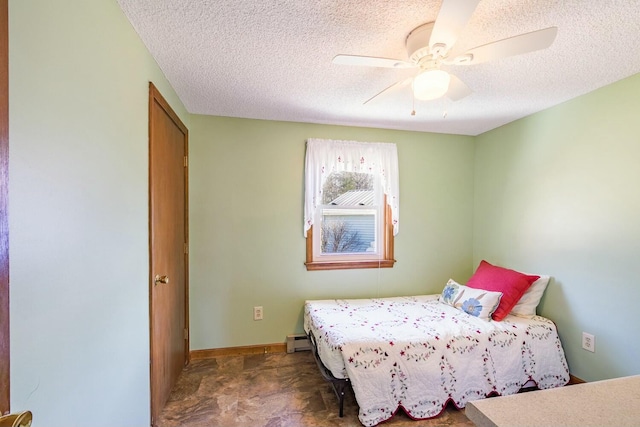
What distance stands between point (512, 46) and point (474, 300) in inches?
74.8

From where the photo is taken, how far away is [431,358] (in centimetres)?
186

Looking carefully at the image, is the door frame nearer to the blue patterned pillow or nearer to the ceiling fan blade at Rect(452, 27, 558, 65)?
the ceiling fan blade at Rect(452, 27, 558, 65)

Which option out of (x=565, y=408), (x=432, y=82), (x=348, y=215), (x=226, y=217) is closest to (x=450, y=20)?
(x=432, y=82)

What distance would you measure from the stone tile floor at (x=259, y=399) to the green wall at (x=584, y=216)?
1.21 metres

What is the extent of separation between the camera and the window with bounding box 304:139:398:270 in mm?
2760

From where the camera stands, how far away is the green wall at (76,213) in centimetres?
71

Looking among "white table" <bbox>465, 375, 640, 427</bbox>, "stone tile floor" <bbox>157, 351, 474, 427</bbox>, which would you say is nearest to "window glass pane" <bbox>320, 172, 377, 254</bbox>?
"stone tile floor" <bbox>157, 351, 474, 427</bbox>

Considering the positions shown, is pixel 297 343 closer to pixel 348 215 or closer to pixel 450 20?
pixel 348 215

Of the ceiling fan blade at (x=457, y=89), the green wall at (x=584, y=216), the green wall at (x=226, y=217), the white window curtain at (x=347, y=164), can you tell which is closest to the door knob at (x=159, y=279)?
the green wall at (x=226, y=217)

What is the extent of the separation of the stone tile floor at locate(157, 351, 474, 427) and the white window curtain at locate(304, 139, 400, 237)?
1.27 meters

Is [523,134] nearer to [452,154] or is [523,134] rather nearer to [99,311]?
[452,154]

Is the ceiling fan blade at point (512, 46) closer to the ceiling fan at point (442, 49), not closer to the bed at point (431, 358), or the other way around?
the ceiling fan at point (442, 49)

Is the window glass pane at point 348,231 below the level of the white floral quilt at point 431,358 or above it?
above

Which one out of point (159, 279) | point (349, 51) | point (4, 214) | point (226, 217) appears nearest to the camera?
point (4, 214)
